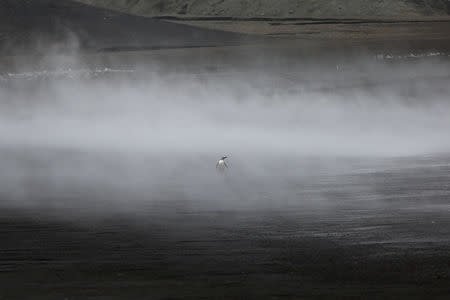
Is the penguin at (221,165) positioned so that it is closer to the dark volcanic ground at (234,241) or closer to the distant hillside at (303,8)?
the dark volcanic ground at (234,241)

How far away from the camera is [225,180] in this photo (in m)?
26.9

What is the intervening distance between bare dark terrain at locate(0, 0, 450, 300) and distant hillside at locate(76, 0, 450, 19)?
72121mm

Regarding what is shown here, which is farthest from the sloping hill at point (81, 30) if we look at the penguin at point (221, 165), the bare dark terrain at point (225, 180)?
the penguin at point (221, 165)

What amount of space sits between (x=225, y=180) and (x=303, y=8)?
122 m

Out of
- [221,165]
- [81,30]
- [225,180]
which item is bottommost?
[225,180]

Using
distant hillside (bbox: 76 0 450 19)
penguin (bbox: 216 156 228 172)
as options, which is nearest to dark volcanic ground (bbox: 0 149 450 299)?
penguin (bbox: 216 156 228 172)

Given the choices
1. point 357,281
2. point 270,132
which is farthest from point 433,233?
point 270,132

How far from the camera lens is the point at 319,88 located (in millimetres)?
55750

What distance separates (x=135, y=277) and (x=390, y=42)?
7573 centimetres

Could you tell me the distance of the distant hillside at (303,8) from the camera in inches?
5640

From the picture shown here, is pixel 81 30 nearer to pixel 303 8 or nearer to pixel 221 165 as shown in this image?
pixel 221 165

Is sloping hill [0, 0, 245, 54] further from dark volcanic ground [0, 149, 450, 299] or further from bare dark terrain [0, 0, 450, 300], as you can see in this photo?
dark volcanic ground [0, 149, 450, 299]

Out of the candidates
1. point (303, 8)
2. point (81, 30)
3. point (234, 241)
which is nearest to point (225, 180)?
point (234, 241)

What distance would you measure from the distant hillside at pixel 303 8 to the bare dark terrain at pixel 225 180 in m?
72.1
